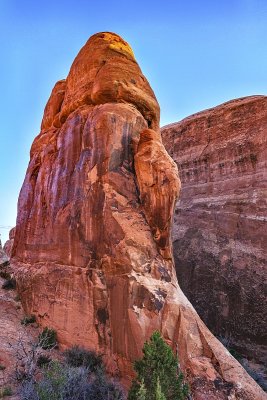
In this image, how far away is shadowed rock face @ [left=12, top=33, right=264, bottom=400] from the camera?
9.95 meters

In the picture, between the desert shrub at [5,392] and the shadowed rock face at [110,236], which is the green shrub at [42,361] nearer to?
the shadowed rock face at [110,236]

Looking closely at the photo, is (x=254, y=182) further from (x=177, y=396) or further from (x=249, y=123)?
(x=177, y=396)

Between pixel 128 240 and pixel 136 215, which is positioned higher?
pixel 136 215

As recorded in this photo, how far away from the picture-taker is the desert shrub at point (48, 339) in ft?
36.0

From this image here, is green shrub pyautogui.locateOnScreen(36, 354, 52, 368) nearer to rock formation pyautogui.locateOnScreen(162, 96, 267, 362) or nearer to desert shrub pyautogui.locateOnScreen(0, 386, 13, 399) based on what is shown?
desert shrub pyautogui.locateOnScreen(0, 386, 13, 399)

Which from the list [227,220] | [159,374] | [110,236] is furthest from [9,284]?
[227,220]

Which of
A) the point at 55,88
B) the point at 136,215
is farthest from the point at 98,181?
the point at 55,88

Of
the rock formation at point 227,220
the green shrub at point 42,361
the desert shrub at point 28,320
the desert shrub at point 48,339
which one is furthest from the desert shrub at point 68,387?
the rock formation at point 227,220

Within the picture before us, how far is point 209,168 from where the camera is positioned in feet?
84.9

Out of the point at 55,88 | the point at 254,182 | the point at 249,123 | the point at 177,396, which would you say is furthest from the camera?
the point at 249,123

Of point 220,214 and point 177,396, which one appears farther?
A: point 220,214

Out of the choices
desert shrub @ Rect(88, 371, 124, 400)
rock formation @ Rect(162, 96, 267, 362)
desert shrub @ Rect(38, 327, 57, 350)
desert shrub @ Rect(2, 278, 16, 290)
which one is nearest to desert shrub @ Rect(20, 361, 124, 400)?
desert shrub @ Rect(88, 371, 124, 400)

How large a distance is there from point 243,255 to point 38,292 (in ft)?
44.7

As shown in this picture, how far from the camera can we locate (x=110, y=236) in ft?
37.2
